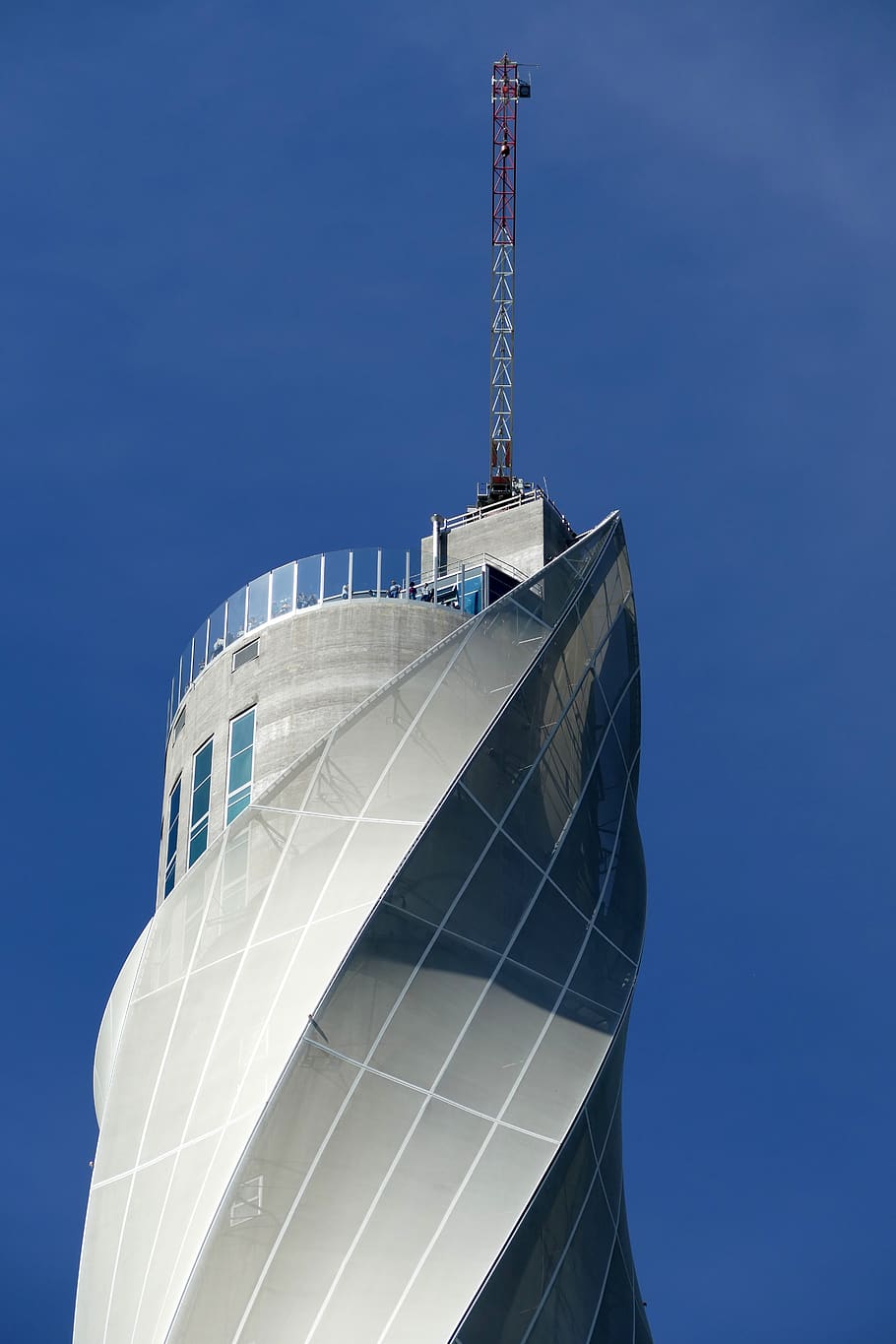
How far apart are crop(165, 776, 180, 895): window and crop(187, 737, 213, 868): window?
102cm

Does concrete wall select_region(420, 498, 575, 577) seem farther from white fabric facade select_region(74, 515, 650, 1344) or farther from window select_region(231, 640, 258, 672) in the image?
window select_region(231, 640, 258, 672)

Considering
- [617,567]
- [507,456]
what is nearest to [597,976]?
[617,567]

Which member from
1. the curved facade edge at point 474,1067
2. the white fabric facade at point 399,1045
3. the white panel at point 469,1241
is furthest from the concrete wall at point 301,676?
the white panel at point 469,1241

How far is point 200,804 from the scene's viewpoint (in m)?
54.6

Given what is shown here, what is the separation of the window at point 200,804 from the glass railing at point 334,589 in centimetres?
289

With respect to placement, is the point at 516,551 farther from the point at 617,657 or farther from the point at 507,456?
the point at 507,456

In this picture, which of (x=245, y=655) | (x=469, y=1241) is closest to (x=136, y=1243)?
(x=469, y=1241)

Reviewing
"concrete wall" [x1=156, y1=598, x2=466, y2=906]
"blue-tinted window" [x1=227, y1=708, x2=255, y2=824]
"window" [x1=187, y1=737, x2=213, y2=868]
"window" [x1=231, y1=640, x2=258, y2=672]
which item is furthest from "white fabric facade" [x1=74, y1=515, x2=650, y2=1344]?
"window" [x1=231, y1=640, x2=258, y2=672]

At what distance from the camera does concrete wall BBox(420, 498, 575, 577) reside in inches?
2292

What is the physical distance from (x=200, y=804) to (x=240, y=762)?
5.31 ft

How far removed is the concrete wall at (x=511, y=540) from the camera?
58219 millimetres

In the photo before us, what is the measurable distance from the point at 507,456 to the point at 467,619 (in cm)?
1801

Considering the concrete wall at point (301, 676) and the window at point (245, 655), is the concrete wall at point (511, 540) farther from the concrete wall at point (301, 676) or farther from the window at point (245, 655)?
the window at point (245, 655)

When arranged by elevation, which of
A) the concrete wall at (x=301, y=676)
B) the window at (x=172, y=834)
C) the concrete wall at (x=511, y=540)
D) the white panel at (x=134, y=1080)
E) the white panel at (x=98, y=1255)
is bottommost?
the white panel at (x=98, y=1255)
